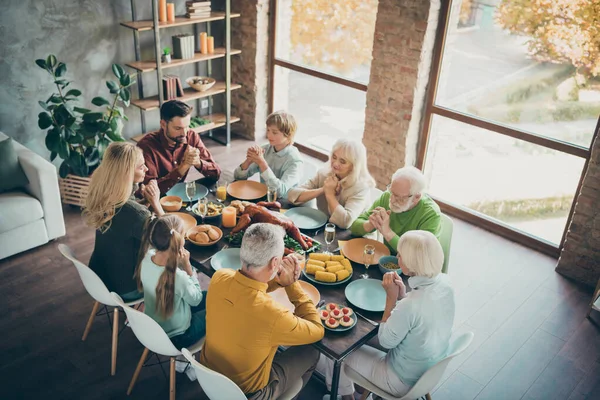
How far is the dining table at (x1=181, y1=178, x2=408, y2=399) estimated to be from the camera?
2.70 meters

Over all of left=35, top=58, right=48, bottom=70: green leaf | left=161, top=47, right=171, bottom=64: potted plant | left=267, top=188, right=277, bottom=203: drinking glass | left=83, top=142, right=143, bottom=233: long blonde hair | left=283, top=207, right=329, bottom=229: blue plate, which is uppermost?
left=35, top=58, right=48, bottom=70: green leaf

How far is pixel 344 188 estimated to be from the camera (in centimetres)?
396

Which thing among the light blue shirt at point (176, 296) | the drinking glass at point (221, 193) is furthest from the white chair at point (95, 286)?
the drinking glass at point (221, 193)

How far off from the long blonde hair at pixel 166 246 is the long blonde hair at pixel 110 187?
37cm

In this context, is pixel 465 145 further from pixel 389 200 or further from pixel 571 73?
pixel 389 200

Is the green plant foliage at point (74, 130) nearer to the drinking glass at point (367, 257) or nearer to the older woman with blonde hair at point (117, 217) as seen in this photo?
the older woman with blonde hair at point (117, 217)

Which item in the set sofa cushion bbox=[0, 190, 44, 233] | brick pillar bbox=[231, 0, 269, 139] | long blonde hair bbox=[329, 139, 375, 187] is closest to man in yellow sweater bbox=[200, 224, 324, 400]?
long blonde hair bbox=[329, 139, 375, 187]

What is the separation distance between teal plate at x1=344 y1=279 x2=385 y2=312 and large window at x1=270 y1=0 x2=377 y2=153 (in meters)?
3.29

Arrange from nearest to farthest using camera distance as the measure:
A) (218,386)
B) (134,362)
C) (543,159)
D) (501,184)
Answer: (218,386), (134,362), (543,159), (501,184)

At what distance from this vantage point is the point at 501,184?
17.5 ft

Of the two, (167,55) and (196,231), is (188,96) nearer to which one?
(167,55)

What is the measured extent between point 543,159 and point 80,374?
4004mm

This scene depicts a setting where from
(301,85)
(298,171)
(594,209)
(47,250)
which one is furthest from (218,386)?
(301,85)

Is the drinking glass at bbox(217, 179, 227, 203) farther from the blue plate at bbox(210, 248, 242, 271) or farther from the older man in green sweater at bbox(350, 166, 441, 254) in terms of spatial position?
the older man in green sweater at bbox(350, 166, 441, 254)
